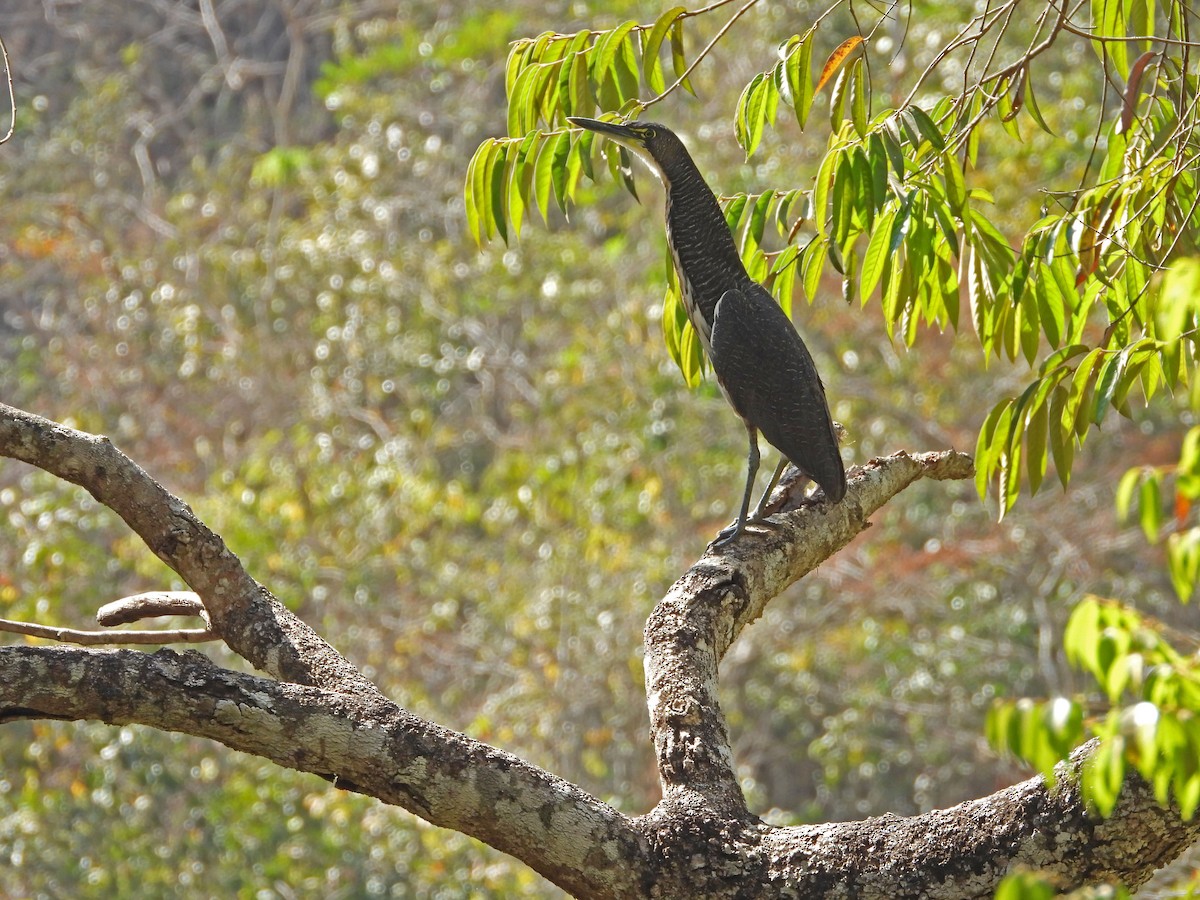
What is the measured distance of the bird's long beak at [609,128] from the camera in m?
2.78

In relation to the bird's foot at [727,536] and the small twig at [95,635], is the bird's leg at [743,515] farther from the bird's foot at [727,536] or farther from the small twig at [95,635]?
the small twig at [95,635]

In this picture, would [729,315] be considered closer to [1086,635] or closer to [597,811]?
[597,811]

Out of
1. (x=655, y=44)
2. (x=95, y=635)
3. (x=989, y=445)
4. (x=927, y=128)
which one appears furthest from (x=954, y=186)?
(x=95, y=635)

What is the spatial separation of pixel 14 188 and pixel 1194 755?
10857 millimetres

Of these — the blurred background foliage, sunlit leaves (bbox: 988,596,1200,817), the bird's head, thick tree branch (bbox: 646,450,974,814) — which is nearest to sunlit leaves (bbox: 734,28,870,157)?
the bird's head

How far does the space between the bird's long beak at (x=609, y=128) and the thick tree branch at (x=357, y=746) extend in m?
1.26

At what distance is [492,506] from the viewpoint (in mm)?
8281

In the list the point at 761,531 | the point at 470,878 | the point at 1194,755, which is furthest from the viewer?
the point at 470,878

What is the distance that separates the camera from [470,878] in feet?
22.6

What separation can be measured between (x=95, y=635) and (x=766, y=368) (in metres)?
1.71

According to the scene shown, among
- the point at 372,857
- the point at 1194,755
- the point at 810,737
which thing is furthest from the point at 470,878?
the point at 1194,755

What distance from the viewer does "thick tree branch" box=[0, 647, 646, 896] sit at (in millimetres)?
1906

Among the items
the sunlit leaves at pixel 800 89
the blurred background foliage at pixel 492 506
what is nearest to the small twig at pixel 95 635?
the sunlit leaves at pixel 800 89

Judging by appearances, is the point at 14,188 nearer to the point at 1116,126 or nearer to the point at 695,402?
the point at 695,402
